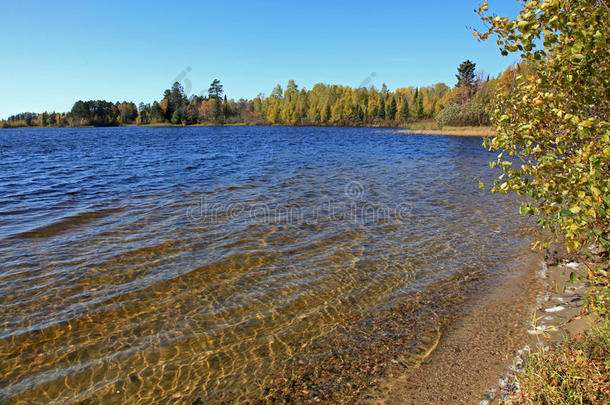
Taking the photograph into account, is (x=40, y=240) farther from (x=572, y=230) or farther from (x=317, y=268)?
(x=572, y=230)

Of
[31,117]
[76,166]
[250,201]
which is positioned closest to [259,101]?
[31,117]

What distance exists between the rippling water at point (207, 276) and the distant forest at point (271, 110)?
123m

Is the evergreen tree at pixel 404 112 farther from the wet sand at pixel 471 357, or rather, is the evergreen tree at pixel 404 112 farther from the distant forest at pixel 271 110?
the wet sand at pixel 471 357

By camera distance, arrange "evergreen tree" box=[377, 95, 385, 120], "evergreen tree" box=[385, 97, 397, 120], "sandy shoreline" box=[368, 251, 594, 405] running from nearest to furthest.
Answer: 1. "sandy shoreline" box=[368, 251, 594, 405]
2. "evergreen tree" box=[385, 97, 397, 120]
3. "evergreen tree" box=[377, 95, 385, 120]

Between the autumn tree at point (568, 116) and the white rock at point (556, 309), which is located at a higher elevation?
the autumn tree at point (568, 116)

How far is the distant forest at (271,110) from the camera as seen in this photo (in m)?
141

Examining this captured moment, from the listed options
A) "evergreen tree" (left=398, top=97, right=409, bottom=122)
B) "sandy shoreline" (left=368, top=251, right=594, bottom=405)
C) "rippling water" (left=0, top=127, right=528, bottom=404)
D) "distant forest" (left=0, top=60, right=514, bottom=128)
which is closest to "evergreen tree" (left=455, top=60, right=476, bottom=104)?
"distant forest" (left=0, top=60, right=514, bottom=128)

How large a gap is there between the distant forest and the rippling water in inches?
4824

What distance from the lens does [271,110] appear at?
163250mm

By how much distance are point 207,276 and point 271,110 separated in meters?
163

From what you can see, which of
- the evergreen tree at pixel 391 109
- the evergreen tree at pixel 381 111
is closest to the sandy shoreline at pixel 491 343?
the evergreen tree at pixel 391 109

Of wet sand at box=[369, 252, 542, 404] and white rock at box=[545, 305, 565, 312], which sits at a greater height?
white rock at box=[545, 305, 565, 312]

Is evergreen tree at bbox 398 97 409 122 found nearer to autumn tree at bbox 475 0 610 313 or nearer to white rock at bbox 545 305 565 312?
white rock at bbox 545 305 565 312

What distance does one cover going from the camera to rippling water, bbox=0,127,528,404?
4.76m
